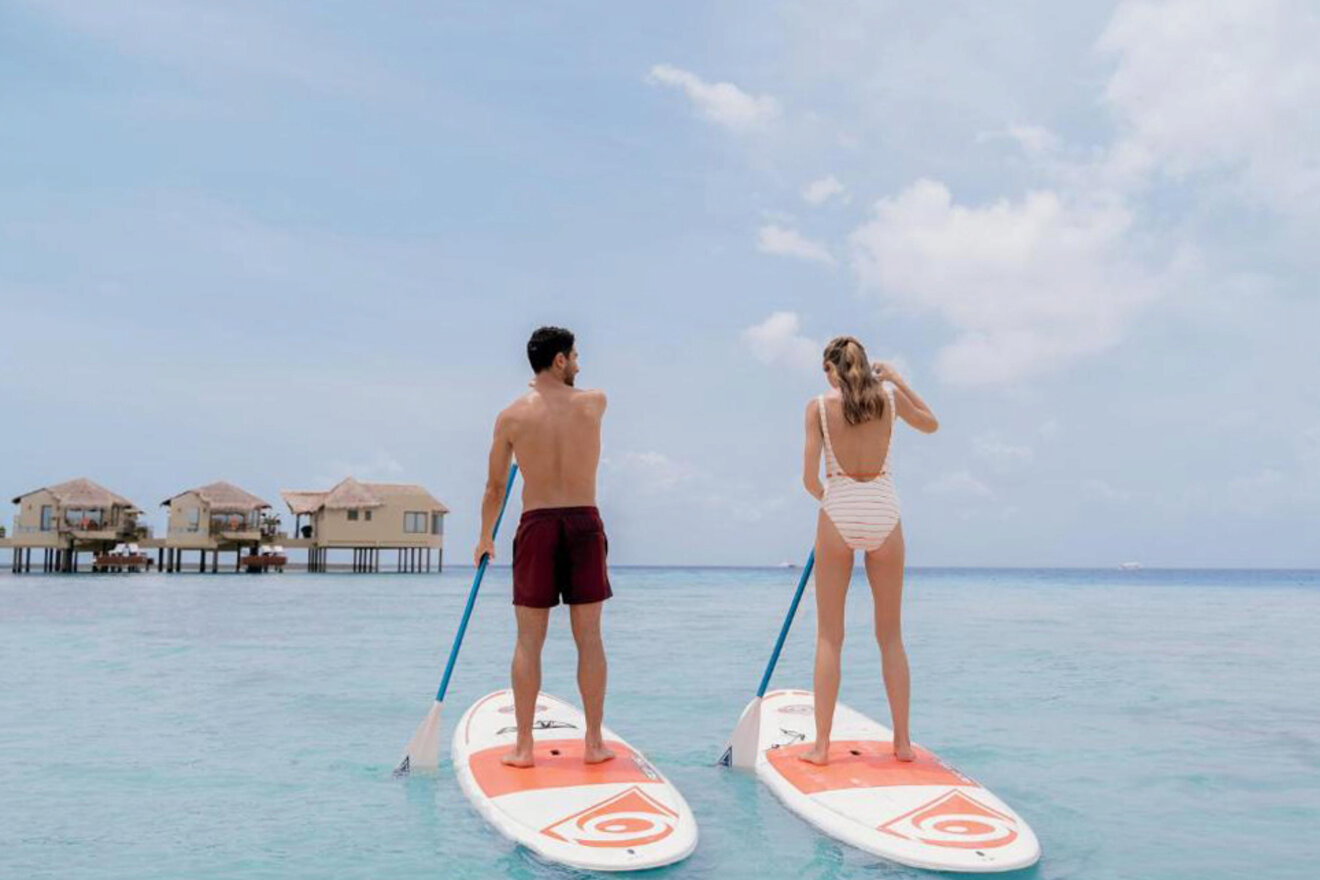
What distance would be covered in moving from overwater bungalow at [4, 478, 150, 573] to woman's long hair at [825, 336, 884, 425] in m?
60.3

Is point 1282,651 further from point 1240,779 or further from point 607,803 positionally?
point 607,803

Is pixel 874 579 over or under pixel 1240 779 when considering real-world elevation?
over

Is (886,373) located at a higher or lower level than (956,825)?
higher

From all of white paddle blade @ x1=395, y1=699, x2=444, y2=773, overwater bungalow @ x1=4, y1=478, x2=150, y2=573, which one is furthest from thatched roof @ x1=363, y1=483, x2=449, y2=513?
white paddle blade @ x1=395, y1=699, x2=444, y2=773

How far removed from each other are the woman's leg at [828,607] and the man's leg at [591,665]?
41.6 inches

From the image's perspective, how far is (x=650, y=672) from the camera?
11570 mm

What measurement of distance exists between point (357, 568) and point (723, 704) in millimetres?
57868

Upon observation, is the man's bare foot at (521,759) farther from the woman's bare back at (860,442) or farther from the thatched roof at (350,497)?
the thatched roof at (350,497)

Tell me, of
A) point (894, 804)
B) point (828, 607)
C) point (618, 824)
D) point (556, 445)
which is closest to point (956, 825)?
point (894, 804)

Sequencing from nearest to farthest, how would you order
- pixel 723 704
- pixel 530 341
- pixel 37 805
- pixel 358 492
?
pixel 530 341
pixel 37 805
pixel 723 704
pixel 358 492

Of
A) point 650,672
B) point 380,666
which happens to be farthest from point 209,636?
point 650,672

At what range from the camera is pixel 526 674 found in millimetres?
4820

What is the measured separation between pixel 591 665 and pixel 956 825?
174 centimetres

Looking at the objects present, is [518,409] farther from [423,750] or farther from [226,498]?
[226,498]
